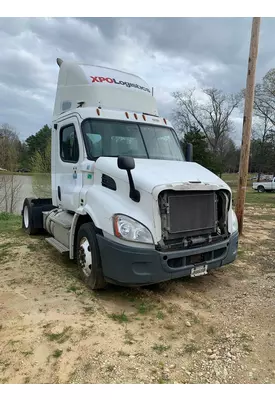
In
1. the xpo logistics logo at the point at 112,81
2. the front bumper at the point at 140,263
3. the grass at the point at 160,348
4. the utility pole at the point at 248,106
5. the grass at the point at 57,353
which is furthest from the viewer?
the utility pole at the point at 248,106

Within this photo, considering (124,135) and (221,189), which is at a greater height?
(124,135)

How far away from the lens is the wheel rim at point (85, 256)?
14.8ft

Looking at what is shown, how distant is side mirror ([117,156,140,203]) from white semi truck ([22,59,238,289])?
0.01m

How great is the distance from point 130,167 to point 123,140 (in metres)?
1.30

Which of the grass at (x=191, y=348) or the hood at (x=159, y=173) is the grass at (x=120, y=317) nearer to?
the grass at (x=191, y=348)

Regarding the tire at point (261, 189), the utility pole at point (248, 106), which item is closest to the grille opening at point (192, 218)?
the utility pole at point (248, 106)

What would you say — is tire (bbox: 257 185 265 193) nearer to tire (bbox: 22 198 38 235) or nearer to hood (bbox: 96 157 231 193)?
tire (bbox: 22 198 38 235)

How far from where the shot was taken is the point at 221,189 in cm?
442

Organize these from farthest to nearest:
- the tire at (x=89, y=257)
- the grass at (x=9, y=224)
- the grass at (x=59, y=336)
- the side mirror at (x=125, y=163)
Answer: the grass at (x=9, y=224) → the tire at (x=89, y=257) → the side mirror at (x=125, y=163) → the grass at (x=59, y=336)

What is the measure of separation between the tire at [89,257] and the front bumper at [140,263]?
7.6 inches

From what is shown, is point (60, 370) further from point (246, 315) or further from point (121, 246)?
point (246, 315)

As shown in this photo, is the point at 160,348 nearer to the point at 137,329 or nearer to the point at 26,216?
the point at 137,329

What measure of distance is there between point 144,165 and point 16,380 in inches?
119

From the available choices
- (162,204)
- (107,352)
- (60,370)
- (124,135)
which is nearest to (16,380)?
(60,370)
